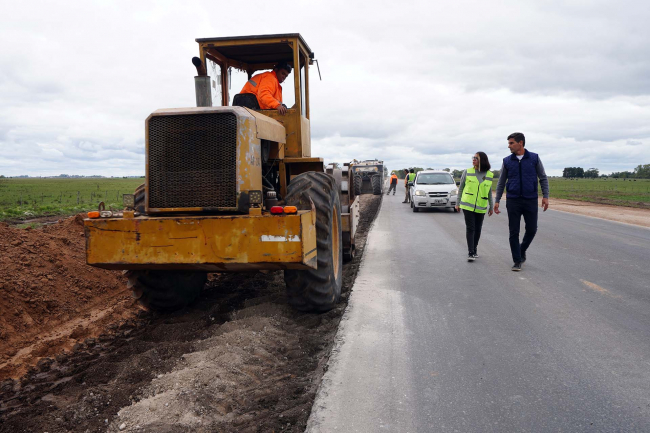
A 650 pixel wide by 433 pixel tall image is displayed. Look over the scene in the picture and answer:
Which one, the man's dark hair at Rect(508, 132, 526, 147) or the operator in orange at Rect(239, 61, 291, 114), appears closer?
the operator in orange at Rect(239, 61, 291, 114)

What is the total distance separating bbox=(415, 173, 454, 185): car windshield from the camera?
20.7 metres

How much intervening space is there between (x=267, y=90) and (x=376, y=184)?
91.6 feet

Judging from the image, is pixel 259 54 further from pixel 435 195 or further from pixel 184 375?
pixel 435 195

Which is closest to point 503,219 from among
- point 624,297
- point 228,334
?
point 624,297

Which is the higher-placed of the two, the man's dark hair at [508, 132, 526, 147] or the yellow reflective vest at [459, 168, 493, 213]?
the man's dark hair at [508, 132, 526, 147]

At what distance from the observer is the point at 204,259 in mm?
4578

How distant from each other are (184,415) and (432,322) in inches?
112

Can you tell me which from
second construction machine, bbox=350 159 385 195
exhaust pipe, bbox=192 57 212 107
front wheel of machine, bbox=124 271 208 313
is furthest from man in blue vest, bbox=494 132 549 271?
second construction machine, bbox=350 159 385 195

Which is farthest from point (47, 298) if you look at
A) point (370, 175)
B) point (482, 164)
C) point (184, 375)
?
point (370, 175)

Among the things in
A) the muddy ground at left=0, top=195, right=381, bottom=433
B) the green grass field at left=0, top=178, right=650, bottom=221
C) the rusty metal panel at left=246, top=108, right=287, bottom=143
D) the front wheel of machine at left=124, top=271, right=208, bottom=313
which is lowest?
the muddy ground at left=0, top=195, right=381, bottom=433

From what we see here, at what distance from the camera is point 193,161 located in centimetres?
494

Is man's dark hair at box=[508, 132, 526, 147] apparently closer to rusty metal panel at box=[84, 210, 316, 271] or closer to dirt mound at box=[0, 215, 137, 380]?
rusty metal panel at box=[84, 210, 316, 271]

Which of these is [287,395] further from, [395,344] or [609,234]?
[609,234]

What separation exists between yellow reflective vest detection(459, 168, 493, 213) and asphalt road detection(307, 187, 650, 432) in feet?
3.10
